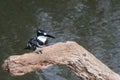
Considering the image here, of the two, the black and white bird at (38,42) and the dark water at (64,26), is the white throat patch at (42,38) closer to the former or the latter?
the black and white bird at (38,42)

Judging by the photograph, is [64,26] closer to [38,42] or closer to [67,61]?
[38,42]

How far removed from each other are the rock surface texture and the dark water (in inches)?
132

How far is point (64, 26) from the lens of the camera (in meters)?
12.4

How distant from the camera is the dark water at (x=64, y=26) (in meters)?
10.4

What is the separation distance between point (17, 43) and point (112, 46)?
2490mm

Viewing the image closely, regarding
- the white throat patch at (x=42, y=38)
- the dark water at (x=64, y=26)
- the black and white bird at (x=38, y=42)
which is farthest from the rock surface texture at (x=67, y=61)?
the dark water at (x=64, y=26)

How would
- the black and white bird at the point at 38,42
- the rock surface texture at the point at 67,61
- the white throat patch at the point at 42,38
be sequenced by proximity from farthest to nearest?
the white throat patch at the point at 42,38, the black and white bird at the point at 38,42, the rock surface texture at the point at 67,61

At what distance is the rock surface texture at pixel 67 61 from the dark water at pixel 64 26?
3.36 metres

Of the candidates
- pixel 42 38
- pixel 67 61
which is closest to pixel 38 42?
pixel 42 38

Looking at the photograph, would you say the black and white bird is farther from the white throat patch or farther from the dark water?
the dark water

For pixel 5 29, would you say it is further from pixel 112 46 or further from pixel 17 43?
pixel 112 46

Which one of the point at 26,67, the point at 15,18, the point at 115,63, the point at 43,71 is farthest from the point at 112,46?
the point at 26,67

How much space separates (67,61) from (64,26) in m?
5.96

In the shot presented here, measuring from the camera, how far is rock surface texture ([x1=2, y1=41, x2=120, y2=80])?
642 cm
